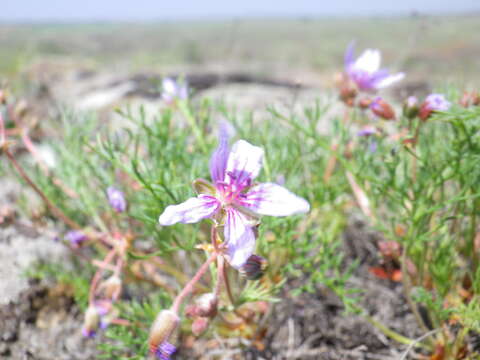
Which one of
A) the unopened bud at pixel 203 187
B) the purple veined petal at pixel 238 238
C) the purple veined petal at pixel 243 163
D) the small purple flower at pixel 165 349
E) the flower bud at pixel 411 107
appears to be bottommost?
the small purple flower at pixel 165 349

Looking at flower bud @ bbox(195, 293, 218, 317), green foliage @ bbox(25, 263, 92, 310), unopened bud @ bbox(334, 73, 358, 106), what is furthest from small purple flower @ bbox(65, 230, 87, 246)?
unopened bud @ bbox(334, 73, 358, 106)

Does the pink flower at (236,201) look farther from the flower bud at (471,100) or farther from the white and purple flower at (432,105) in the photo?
the flower bud at (471,100)

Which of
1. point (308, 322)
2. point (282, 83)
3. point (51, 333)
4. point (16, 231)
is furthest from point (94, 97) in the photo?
point (308, 322)

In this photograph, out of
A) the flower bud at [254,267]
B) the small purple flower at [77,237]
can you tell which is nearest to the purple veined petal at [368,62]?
the flower bud at [254,267]

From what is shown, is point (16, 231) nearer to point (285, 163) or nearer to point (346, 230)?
point (285, 163)

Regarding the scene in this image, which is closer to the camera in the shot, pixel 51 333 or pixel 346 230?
pixel 51 333

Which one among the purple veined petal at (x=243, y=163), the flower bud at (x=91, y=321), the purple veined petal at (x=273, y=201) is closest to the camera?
the purple veined petal at (x=273, y=201)
